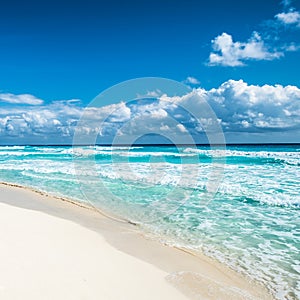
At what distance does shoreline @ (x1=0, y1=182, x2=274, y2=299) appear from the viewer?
13.4 feet

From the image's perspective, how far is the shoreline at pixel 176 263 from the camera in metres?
4.09

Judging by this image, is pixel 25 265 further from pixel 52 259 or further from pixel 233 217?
pixel 233 217

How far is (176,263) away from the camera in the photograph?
5062 mm

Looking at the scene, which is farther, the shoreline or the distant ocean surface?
the distant ocean surface

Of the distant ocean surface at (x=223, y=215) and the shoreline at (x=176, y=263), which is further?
the distant ocean surface at (x=223, y=215)

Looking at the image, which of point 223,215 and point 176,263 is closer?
point 176,263

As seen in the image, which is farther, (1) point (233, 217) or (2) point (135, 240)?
(1) point (233, 217)

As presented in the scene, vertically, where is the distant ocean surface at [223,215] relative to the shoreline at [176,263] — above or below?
below

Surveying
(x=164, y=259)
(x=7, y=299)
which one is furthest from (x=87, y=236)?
(x=7, y=299)

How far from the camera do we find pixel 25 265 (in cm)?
388

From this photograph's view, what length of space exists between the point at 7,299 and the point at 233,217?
6.47 meters

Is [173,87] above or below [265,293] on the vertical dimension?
above

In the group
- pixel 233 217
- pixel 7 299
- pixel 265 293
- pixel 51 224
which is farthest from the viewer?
pixel 233 217

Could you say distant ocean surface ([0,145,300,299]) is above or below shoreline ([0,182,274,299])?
below
